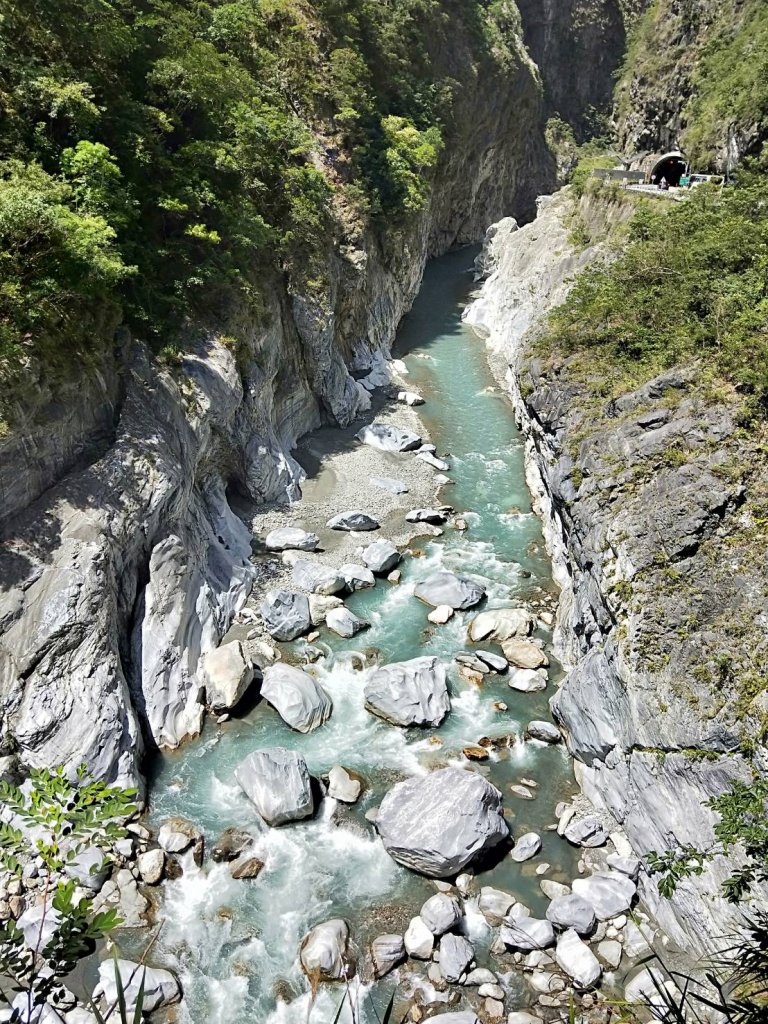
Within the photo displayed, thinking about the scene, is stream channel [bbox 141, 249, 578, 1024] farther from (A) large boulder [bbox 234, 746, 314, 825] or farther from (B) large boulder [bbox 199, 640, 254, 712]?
(B) large boulder [bbox 199, 640, 254, 712]

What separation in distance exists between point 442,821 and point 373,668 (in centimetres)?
545

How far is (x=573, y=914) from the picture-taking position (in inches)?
513

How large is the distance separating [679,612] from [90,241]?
53.8 ft

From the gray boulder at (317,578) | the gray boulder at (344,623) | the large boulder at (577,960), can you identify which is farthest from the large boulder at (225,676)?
the large boulder at (577,960)

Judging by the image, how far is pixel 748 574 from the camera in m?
13.4

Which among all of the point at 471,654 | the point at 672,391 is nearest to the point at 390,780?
the point at 471,654

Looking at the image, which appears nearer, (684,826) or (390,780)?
(684,826)

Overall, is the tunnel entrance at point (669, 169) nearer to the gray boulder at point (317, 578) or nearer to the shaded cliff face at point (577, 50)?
the gray boulder at point (317, 578)

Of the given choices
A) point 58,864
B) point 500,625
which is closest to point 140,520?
point 500,625

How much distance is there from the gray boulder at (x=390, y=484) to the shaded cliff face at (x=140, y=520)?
138 inches

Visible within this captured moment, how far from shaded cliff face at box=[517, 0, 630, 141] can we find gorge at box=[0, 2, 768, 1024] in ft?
186

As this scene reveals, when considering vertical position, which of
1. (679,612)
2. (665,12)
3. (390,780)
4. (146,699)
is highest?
(665,12)

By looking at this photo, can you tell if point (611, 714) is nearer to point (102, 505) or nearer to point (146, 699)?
point (146, 699)

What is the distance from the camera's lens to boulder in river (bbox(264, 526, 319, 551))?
77.0 ft
